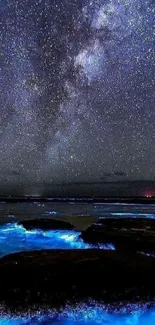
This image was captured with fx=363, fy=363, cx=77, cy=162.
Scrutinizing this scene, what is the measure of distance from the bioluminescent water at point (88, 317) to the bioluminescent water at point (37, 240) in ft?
31.8

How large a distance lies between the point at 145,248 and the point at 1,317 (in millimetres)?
9807

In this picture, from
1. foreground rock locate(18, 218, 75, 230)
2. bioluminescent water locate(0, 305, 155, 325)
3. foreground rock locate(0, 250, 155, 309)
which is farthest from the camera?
foreground rock locate(18, 218, 75, 230)

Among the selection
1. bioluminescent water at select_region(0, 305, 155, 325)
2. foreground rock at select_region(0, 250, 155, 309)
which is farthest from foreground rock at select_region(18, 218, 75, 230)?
bioluminescent water at select_region(0, 305, 155, 325)

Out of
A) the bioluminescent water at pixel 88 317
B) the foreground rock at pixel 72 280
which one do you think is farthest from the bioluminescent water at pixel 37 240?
the bioluminescent water at pixel 88 317

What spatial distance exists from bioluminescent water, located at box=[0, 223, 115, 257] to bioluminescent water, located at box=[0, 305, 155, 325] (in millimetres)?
9700

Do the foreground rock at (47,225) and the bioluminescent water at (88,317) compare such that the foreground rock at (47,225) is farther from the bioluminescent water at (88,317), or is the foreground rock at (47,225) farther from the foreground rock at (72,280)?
the bioluminescent water at (88,317)

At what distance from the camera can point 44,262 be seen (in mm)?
12016

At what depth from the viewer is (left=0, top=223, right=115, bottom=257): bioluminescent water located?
73.2 feet

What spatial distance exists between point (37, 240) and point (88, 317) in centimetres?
1749

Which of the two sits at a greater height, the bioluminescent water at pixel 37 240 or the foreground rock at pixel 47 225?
the foreground rock at pixel 47 225

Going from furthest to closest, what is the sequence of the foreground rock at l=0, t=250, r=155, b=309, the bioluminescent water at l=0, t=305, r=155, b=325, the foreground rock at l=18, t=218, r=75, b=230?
the foreground rock at l=18, t=218, r=75, b=230 → the foreground rock at l=0, t=250, r=155, b=309 → the bioluminescent water at l=0, t=305, r=155, b=325

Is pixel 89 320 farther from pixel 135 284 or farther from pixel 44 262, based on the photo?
pixel 44 262

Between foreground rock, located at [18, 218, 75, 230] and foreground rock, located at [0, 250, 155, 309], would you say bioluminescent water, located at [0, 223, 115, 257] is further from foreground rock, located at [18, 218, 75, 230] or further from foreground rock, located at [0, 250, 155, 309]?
foreground rock, located at [0, 250, 155, 309]

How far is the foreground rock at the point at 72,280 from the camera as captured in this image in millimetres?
9695
